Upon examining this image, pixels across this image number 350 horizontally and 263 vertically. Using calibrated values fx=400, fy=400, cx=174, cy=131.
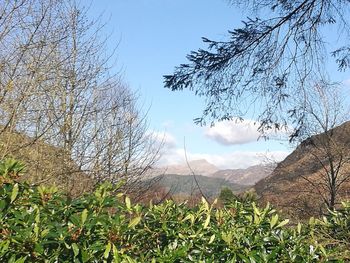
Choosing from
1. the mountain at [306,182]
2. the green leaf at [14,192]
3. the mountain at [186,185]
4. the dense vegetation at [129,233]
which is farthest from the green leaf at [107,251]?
the mountain at [306,182]

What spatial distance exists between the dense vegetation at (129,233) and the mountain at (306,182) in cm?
1361

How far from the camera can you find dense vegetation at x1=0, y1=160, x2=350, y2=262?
200 centimetres

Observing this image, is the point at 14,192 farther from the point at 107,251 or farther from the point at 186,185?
the point at 186,185

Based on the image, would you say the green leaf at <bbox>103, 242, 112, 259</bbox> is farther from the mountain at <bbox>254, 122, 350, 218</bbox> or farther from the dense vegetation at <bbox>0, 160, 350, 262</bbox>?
the mountain at <bbox>254, 122, 350, 218</bbox>

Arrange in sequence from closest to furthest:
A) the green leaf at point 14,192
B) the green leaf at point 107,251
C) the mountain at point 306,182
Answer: the green leaf at point 107,251
the green leaf at point 14,192
the mountain at point 306,182

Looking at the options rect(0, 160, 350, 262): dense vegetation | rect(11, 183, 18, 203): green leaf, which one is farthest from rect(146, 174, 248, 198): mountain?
rect(11, 183, 18, 203): green leaf

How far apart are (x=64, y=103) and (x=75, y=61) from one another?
4.08ft

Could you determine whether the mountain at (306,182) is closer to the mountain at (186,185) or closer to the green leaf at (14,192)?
the mountain at (186,185)

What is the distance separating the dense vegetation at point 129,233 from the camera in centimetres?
200

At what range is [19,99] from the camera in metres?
6.37

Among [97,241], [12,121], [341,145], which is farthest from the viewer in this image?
[341,145]

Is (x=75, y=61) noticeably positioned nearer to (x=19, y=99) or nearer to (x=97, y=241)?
(x=19, y=99)

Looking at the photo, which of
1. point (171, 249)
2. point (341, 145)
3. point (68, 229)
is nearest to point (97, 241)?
point (68, 229)

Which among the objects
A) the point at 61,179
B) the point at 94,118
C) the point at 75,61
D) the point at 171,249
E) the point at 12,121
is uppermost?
the point at 75,61
